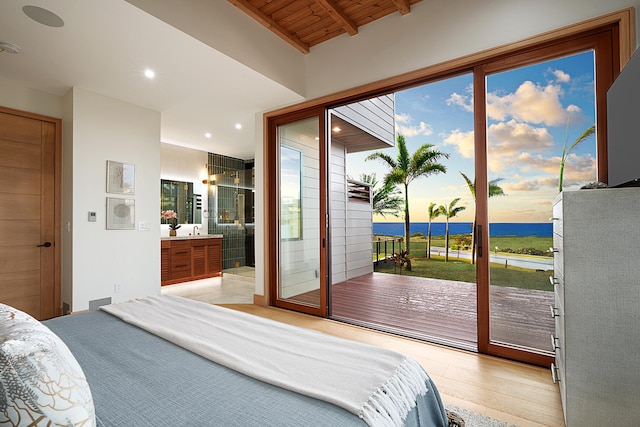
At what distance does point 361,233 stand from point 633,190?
17.2ft

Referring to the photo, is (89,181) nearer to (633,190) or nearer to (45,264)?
(45,264)

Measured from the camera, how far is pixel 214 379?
1.06 metres

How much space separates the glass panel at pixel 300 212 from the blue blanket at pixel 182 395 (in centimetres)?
248

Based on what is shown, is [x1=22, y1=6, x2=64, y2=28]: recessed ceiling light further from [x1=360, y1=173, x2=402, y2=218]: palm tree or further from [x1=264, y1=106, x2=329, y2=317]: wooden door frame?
[x1=360, y1=173, x2=402, y2=218]: palm tree

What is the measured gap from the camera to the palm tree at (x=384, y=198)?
8281mm

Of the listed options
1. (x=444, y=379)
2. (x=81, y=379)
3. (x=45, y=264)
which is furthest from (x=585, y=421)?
(x=45, y=264)

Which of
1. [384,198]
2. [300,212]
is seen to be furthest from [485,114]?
[384,198]

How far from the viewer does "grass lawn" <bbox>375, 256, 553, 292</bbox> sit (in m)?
2.39

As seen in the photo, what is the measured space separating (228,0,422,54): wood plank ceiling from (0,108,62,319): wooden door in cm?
271

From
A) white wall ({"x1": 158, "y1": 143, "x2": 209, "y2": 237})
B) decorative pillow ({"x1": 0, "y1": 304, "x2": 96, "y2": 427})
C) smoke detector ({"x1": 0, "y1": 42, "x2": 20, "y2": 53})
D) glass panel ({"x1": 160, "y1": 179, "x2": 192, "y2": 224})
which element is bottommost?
decorative pillow ({"x1": 0, "y1": 304, "x2": 96, "y2": 427})

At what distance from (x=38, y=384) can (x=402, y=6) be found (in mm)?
3431

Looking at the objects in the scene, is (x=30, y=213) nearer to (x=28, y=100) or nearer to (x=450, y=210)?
(x=28, y=100)

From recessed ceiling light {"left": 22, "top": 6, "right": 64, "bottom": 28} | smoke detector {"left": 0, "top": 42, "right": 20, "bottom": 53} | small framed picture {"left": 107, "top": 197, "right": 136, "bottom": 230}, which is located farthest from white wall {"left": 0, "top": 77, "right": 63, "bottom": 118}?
recessed ceiling light {"left": 22, "top": 6, "right": 64, "bottom": 28}

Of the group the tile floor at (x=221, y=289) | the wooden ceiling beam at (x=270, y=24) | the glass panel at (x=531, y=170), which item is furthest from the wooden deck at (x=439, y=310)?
the wooden ceiling beam at (x=270, y=24)
